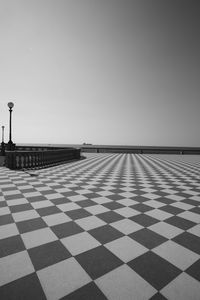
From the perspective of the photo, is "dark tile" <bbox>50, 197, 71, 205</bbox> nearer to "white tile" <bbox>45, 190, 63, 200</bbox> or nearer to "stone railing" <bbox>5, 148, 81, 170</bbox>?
"white tile" <bbox>45, 190, 63, 200</bbox>

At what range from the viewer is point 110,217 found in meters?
3.82

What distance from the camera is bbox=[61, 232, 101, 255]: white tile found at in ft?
8.73

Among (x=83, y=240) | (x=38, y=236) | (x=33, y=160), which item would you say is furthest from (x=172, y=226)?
(x=33, y=160)

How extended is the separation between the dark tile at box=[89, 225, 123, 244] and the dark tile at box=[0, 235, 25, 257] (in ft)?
3.53

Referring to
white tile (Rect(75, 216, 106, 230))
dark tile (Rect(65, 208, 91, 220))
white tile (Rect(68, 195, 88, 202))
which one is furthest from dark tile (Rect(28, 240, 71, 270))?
white tile (Rect(68, 195, 88, 202))

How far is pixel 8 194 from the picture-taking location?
524 centimetres

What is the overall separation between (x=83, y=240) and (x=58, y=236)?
0.42 m

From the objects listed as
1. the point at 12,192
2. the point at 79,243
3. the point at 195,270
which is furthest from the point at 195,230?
the point at 12,192

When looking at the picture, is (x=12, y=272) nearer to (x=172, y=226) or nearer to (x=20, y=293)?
(x=20, y=293)

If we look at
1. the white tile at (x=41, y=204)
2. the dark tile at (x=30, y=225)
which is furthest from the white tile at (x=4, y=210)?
the dark tile at (x=30, y=225)

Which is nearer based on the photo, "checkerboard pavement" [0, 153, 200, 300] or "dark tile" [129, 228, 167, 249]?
"checkerboard pavement" [0, 153, 200, 300]

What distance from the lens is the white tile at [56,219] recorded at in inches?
139

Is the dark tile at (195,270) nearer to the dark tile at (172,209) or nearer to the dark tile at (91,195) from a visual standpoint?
the dark tile at (172,209)

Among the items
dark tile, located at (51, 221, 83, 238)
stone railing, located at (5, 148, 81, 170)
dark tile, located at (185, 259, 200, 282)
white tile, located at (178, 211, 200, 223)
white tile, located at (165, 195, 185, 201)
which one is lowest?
dark tile, located at (185, 259, 200, 282)
